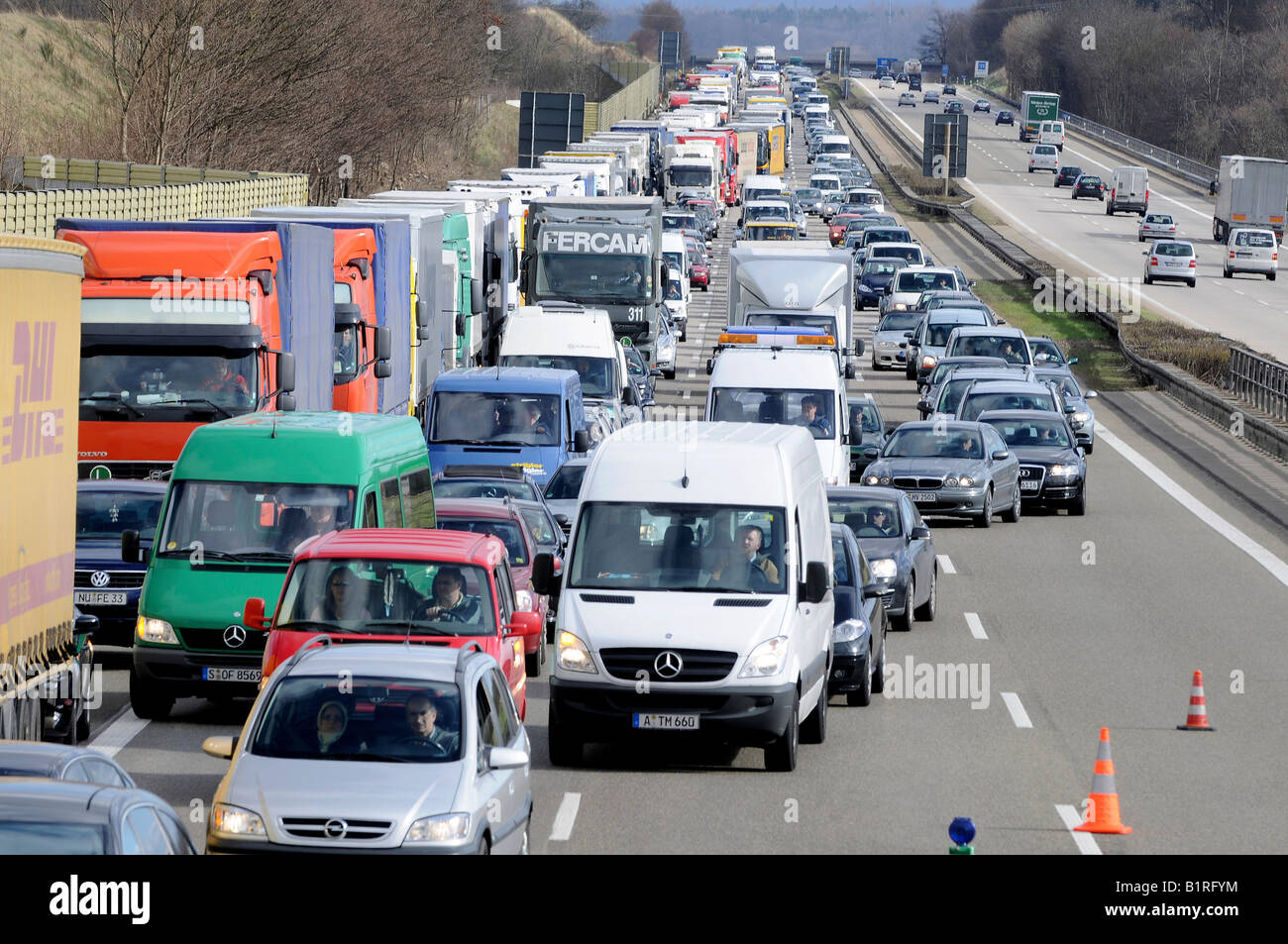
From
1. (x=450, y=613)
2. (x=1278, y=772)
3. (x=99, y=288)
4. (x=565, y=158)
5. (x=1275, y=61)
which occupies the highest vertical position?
(x=1275, y=61)

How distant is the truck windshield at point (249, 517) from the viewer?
17.4 m

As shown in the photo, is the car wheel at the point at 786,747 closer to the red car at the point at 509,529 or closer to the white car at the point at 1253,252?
the red car at the point at 509,529

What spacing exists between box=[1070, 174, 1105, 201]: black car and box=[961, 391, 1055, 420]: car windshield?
75.1 meters

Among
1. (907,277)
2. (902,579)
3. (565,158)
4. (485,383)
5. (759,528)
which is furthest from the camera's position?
(565,158)

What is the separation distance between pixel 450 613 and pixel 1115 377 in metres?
41.2

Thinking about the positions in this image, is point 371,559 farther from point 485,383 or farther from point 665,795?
point 485,383

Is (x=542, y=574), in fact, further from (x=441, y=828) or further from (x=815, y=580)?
(x=441, y=828)

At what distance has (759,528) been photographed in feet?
53.4

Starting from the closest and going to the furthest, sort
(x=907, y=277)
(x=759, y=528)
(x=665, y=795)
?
(x=665, y=795) → (x=759, y=528) → (x=907, y=277)

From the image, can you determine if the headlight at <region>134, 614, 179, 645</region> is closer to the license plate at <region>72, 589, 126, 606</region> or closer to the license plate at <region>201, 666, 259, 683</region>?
the license plate at <region>201, 666, 259, 683</region>

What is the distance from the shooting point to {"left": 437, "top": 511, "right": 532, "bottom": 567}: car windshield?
68.6 ft

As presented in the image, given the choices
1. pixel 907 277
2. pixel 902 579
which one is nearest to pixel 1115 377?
pixel 907 277

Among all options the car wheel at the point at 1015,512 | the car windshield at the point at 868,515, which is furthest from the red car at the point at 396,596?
the car wheel at the point at 1015,512

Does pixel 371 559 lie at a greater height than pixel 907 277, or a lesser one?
lesser
